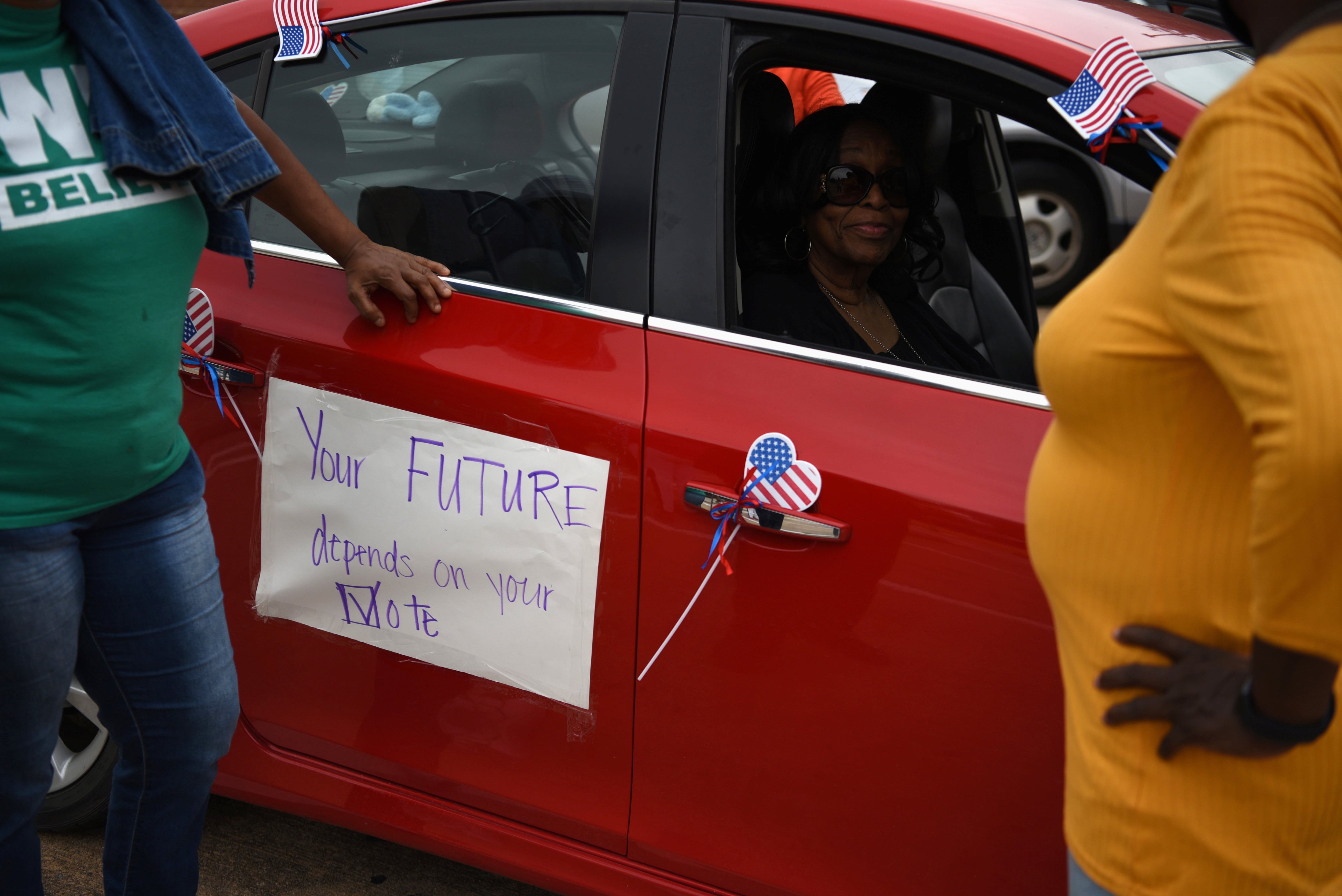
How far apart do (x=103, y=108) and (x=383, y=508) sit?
0.69m

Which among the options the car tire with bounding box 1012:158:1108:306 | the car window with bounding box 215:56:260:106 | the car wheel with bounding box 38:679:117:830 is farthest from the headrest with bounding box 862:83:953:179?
the car tire with bounding box 1012:158:1108:306

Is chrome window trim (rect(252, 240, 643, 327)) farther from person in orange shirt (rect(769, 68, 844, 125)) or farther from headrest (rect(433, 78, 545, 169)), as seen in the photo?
person in orange shirt (rect(769, 68, 844, 125))

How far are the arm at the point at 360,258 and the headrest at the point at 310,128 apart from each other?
0.22m

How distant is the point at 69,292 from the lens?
3.89 feet

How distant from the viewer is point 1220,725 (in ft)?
2.88

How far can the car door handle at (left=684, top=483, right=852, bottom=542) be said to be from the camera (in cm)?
143

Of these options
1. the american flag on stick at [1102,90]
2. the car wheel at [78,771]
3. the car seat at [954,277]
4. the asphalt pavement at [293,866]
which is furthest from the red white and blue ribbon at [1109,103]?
the car wheel at [78,771]

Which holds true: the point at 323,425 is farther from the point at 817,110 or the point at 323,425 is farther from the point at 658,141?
Answer: the point at 817,110

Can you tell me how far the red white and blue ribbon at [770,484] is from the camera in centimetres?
144

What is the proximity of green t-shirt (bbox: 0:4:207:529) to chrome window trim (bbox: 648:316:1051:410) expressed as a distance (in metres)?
0.68

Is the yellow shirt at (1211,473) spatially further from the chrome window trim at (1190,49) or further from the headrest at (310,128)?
the headrest at (310,128)

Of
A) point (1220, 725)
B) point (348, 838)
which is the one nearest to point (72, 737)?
point (348, 838)

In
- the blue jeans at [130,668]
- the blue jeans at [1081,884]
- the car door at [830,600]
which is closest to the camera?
the blue jeans at [1081,884]

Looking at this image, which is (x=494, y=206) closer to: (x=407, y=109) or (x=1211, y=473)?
(x=407, y=109)
